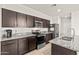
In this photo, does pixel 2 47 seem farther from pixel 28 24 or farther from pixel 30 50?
pixel 28 24

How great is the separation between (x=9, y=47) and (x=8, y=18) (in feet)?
3.36

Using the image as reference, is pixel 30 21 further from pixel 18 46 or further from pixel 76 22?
pixel 76 22

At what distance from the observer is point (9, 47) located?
2.80 metres

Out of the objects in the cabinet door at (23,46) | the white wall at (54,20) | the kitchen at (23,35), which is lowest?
the cabinet door at (23,46)

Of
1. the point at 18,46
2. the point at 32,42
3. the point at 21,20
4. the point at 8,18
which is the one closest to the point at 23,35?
the point at 32,42

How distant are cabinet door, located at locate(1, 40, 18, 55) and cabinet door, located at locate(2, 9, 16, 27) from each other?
0.65 m

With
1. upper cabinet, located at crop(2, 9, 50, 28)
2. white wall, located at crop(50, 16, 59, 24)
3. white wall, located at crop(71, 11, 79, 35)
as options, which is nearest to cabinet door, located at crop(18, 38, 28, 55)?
upper cabinet, located at crop(2, 9, 50, 28)

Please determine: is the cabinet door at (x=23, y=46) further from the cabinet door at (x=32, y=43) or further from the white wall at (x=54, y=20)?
the white wall at (x=54, y=20)

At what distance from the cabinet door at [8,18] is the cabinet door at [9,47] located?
0.65 metres

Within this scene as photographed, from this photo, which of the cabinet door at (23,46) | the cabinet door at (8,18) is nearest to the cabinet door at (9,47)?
the cabinet door at (23,46)

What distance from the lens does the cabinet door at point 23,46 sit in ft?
10.8

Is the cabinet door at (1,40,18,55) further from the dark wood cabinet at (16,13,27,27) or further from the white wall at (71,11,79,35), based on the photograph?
the white wall at (71,11,79,35)

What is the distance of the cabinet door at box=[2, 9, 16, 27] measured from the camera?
2.95 meters
